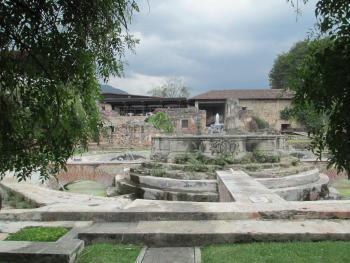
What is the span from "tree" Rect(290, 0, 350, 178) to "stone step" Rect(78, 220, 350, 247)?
2.00 meters

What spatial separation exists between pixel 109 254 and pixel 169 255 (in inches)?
24.8

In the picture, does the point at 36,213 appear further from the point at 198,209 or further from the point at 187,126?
the point at 187,126

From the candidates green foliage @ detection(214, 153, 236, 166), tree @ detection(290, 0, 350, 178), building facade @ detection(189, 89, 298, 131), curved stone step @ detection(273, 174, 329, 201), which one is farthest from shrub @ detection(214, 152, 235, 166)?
building facade @ detection(189, 89, 298, 131)

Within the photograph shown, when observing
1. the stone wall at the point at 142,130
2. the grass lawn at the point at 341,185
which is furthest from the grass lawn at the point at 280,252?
the stone wall at the point at 142,130

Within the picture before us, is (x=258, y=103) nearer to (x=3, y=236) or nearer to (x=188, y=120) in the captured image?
(x=188, y=120)

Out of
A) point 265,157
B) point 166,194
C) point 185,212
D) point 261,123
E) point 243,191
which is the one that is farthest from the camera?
point 261,123

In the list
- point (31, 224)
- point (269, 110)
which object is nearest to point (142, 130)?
point (269, 110)

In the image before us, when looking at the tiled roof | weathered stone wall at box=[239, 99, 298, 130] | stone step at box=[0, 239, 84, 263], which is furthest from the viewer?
the tiled roof

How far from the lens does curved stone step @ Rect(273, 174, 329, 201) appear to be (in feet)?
29.8

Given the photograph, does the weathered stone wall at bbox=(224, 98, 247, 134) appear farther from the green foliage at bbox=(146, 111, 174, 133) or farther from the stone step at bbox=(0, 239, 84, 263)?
the stone step at bbox=(0, 239, 84, 263)

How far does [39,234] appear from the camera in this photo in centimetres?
453

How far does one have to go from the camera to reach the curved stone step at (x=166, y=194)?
9016 millimetres

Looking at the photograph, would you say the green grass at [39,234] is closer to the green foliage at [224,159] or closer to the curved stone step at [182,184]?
the curved stone step at [182,184]

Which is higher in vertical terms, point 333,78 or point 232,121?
point 232,121
